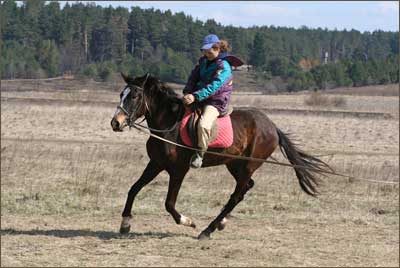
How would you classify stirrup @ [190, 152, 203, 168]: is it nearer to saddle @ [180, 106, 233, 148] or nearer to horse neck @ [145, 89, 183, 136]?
saddle @ [180, 106, 233, 148]

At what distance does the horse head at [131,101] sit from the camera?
7.61 m

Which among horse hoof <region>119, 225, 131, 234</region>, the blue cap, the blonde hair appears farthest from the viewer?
horse hoof <region>119, 225, 131, 234</region>

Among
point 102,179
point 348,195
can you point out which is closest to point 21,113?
point 102,179

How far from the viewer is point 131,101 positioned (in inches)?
309

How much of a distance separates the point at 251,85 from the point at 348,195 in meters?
4.33

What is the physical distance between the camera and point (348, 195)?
46.1 feet

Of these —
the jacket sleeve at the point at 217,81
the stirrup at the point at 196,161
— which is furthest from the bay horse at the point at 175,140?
the jacket sleeve at the point at 217,81

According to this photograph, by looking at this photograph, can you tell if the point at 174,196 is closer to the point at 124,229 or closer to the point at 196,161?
the point at 196,161

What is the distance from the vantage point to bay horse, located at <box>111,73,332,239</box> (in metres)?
7.95

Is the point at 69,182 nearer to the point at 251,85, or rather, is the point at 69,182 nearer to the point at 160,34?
the point at 251,85

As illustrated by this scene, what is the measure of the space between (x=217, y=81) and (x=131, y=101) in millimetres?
969

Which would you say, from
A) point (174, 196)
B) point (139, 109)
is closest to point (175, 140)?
point (174, 196)

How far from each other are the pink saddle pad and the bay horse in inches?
2.7

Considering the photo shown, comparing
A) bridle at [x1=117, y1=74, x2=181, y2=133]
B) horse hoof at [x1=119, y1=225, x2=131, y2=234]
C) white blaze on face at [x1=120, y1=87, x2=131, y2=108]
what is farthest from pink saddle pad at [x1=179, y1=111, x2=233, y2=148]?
horse hoof at [x1=119, y1=225, x2=131, y2=234]
